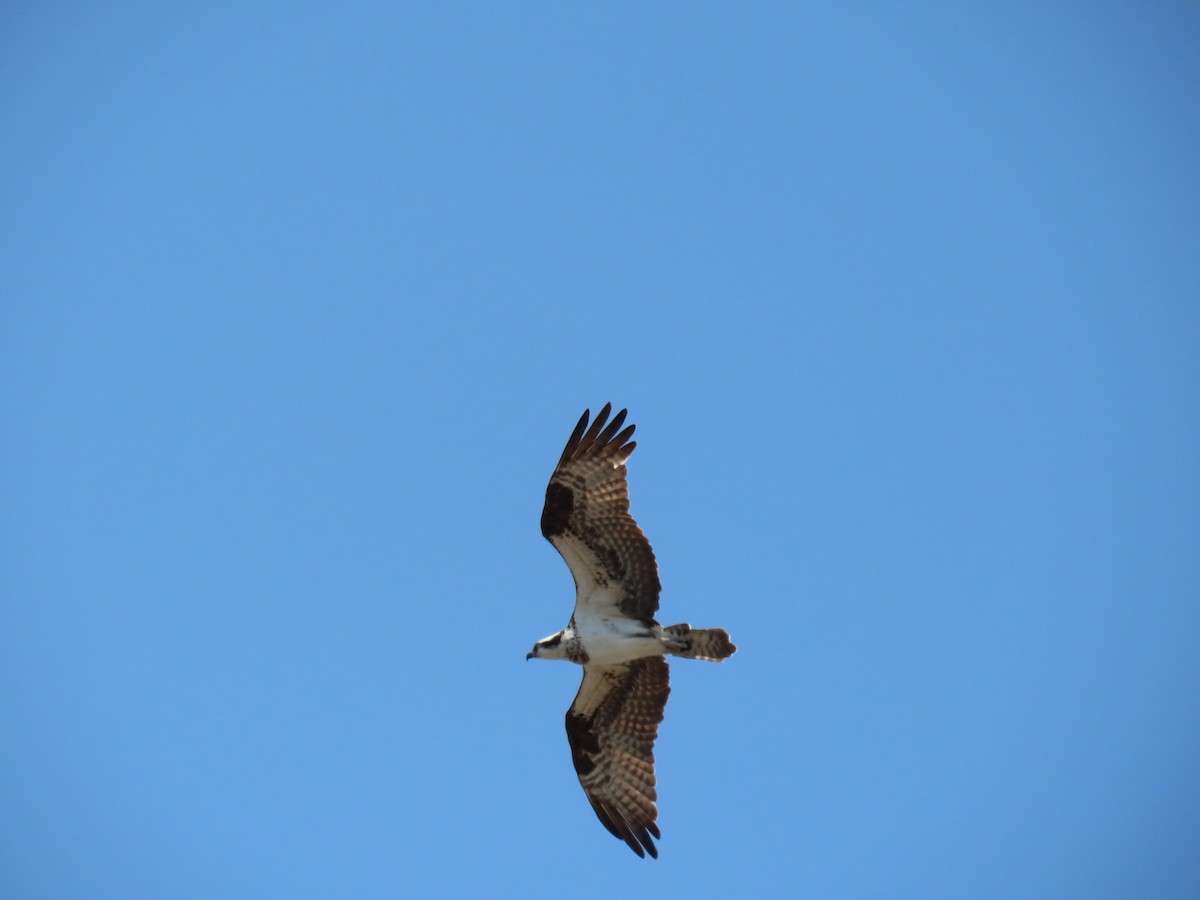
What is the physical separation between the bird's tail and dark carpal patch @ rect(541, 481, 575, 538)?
5.32 ft

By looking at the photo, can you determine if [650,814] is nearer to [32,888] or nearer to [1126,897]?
[1126,897]

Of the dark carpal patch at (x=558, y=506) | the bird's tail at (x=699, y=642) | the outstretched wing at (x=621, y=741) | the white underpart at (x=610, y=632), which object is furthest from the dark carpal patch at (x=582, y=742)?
the dark carpal patch at (x=558, y=506)

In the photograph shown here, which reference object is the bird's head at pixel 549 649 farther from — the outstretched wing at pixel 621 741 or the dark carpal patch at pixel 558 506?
the dark carpal patch at pixel 558 506

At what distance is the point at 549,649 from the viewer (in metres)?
12.4

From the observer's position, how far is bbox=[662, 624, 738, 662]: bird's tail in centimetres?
1200

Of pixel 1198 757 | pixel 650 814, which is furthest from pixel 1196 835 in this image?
pixel 650 814

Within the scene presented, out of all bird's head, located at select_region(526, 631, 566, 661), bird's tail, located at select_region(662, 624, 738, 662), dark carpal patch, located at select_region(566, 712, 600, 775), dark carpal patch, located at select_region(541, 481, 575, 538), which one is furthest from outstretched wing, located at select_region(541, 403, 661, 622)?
dark carpal patch, located at select_region(566, 712, 600, 775)

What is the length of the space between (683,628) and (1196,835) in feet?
214

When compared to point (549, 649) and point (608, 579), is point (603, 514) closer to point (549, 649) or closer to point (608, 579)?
point (608, 579)

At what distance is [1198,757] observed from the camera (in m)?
71.2

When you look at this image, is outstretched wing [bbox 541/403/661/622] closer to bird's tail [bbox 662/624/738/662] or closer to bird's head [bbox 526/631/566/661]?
bird's tail [bbox 662/624/738/662]

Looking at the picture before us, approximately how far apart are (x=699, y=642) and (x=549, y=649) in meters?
1.67

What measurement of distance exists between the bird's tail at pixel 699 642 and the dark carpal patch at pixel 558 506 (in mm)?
1623

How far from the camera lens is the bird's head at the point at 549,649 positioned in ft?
40.7
